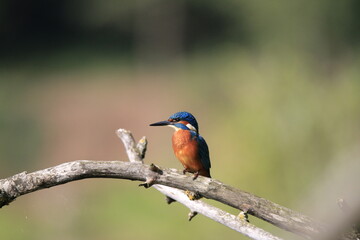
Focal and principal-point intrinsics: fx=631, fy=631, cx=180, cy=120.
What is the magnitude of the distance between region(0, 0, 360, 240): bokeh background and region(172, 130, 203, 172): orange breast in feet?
1.58

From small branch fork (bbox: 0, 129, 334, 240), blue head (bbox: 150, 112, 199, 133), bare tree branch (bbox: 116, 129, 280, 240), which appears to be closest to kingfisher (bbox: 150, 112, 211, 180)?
blue head (bbox: 150, 112, 199, 133)

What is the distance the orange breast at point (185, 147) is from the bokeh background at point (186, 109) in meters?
0.48

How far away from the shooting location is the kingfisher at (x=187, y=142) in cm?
242

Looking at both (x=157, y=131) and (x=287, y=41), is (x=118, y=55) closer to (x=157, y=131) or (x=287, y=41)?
(x=157, y=131)

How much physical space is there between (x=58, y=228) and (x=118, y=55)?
15.9 metres

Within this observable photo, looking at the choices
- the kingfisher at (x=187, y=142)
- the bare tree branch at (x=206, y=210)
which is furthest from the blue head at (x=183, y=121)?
the bare tree branch at (x=206, y=210)

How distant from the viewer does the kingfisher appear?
2422 mm

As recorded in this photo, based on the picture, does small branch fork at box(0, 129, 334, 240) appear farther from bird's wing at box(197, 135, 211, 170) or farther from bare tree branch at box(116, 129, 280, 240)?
bird's wing at box(197, 135, 211, 170)

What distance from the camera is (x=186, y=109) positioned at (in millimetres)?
11570

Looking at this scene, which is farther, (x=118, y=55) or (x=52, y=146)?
(x=118, y=55)

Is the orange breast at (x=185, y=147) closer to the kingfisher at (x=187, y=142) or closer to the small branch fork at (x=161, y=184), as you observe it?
the kingfisher at (x=187, y=142)

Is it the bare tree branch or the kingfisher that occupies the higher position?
the kingfisher

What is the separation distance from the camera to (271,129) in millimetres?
4883

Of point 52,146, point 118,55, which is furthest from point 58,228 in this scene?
point 118,55
